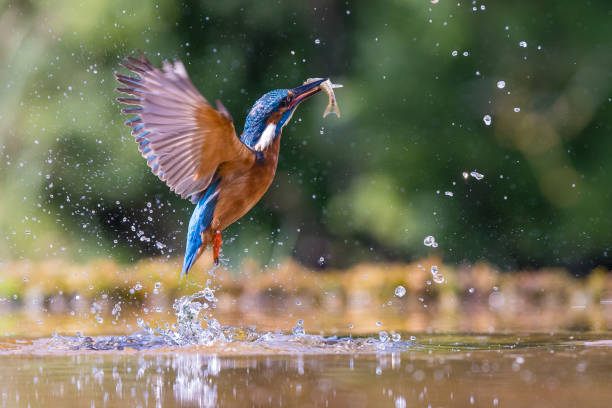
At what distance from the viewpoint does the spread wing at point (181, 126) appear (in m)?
3.53

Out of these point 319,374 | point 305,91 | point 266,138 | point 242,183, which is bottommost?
point 319,374


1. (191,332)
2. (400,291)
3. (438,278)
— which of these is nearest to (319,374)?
(191,332)

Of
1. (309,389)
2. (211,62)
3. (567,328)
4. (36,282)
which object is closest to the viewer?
(309,389)

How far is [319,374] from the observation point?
3.26m

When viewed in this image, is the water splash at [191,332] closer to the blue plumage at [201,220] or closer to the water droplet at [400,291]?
the blue plumage at [201,220]

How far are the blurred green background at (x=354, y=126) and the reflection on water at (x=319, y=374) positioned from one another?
19.3 feet

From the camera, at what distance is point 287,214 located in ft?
35.7

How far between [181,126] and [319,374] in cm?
114

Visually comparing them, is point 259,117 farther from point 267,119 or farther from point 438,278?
point 438,278

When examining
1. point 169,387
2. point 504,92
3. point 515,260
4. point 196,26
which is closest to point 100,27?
point 196,26

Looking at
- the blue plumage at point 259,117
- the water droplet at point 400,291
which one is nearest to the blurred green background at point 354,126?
the water droplet at point 400,291

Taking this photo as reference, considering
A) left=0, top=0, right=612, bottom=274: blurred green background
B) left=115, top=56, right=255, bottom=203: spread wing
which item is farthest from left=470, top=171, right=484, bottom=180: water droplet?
left=115, top=56, right=255, bottom=203: spread wing

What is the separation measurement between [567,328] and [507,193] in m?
5.53

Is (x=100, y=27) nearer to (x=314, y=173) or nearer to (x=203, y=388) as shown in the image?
(x=314, y=173)
